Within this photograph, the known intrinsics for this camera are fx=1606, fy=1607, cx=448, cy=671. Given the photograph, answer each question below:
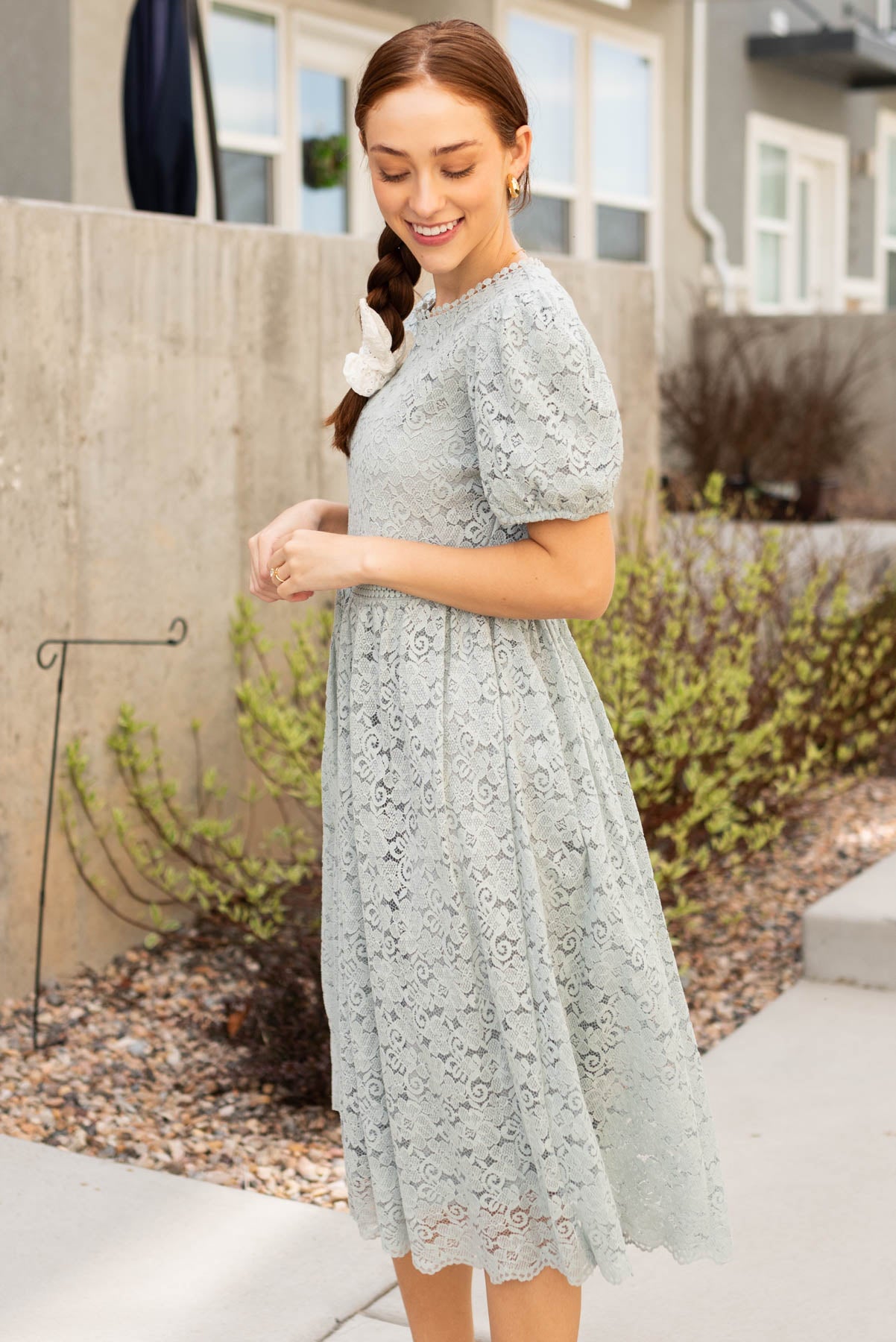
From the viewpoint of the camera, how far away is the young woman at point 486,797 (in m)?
1.69

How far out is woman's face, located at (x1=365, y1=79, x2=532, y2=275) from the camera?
1.67 metres

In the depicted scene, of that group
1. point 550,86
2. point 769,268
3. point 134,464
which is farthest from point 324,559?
point 769,268

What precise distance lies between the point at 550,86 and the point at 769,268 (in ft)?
12.2

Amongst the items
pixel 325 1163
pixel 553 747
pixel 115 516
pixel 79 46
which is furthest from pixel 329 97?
pixel 553 747

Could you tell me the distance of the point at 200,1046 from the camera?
3559 millimetres

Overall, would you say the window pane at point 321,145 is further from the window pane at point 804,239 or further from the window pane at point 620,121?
the window pane at point 804,239

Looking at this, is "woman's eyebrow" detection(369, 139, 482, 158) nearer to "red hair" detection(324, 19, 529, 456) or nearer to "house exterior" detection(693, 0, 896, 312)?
"red hair" detection(324, 19, 529, 456)

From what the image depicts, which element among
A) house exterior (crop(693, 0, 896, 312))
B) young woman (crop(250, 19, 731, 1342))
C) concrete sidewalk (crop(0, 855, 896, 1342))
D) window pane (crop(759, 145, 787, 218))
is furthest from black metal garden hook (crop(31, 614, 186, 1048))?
window pane (crop(759, 145, 787, 218))

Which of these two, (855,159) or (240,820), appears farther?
(855,159)

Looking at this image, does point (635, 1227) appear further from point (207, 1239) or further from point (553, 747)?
point (207, 1239)

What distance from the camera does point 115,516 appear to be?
390 cm

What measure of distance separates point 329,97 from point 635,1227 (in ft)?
26.7

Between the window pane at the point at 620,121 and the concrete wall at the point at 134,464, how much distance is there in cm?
735

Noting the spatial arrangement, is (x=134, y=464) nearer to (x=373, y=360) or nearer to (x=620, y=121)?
(x=373, y=360)
